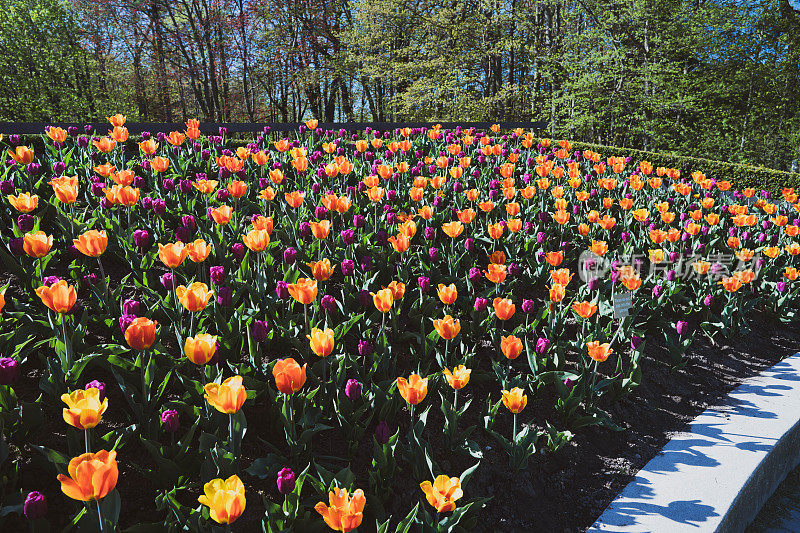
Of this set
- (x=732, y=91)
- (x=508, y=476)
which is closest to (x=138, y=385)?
(x=508, y=476)

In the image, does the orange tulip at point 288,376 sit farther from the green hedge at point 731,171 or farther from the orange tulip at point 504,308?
the green hedge at point 731,171

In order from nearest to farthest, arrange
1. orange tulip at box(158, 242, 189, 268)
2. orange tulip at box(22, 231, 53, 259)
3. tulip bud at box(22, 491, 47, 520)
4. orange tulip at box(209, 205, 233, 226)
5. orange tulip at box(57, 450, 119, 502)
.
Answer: orange tulip at box(57, 450, 119, 502), tulip bud at box(22, 491, 47, 520), orange tulip at box(22, 231, 53, 259), orange tulip at box(158, 242, 189, 268), orange tulip at box(209, 205, 233, 226)

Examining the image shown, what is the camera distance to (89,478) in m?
1.32

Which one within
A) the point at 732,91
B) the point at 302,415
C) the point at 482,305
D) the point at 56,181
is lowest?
the point at 302,415

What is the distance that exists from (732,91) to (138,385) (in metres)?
20.5

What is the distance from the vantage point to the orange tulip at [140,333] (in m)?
1.91

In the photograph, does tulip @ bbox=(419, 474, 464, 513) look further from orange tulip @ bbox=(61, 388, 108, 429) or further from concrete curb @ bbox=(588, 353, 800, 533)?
orange tulip @ bbox=(61, 388, 108, 429)

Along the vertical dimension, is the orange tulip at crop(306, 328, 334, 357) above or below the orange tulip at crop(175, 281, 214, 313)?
below

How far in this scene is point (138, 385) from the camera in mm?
2268

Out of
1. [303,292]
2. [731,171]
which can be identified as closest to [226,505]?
[303,292]

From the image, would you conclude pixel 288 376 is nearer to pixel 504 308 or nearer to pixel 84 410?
pixel 84 410

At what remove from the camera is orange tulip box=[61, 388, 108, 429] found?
1515 millimetres

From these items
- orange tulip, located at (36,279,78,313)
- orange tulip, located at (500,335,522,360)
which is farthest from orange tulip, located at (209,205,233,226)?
orange tulip, located at (500,335,522,360)

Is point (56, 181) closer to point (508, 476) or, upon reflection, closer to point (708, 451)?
point (508, 476)
